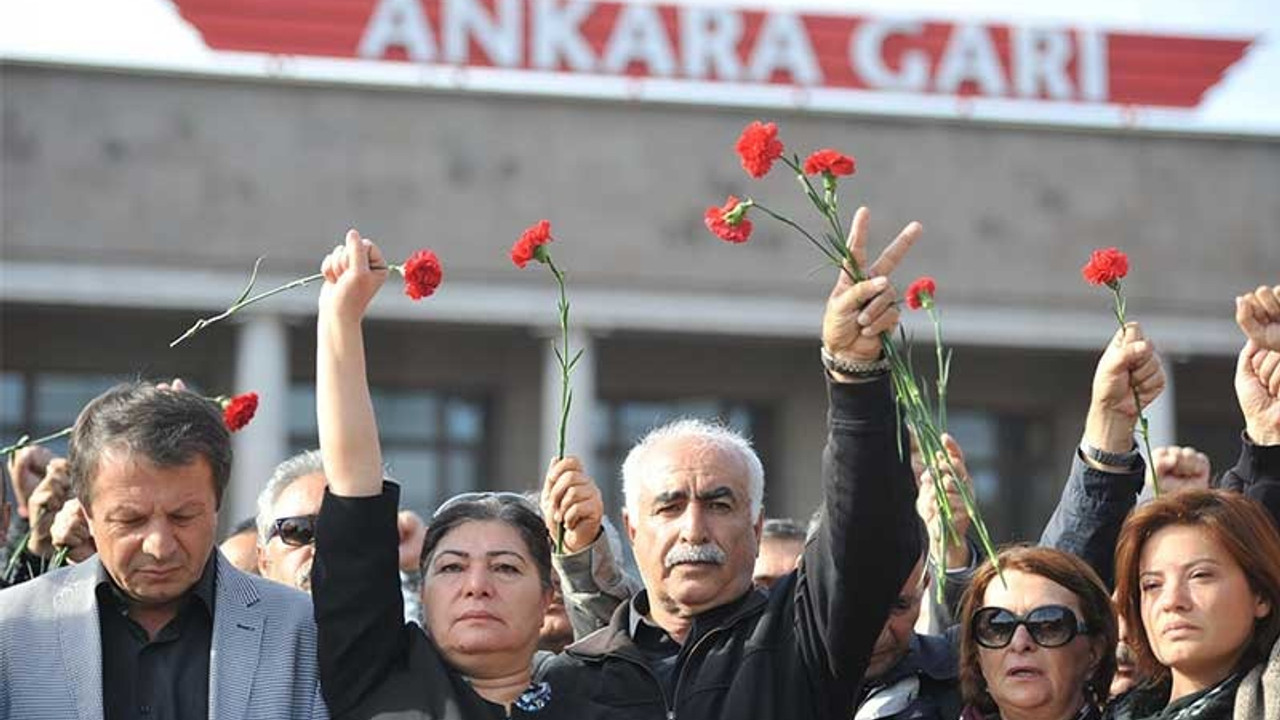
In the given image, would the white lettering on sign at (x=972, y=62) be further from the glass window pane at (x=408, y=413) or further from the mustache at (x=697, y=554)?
the mustache at (x=697, y=554)

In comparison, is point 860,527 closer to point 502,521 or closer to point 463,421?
point 502,521

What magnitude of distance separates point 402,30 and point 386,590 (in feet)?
68.2

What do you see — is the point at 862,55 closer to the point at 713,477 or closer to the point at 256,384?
the point at 256,384

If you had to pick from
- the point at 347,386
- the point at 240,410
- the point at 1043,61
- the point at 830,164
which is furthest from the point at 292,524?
the point at 1043,61

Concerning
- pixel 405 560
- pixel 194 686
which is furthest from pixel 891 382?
pixel 405 560

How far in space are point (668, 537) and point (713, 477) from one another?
173 mm

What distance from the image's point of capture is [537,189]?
79.7ft

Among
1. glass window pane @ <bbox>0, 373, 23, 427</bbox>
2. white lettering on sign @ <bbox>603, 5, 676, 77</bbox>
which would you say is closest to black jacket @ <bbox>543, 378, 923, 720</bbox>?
glass window pane @ <bbox>0, 373, 23, 427</bbox>

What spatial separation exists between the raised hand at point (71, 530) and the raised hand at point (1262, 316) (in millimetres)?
2952

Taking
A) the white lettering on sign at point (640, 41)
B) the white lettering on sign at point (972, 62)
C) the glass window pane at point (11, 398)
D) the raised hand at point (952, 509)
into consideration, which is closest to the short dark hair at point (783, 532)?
the raised hand at point (952, 509)

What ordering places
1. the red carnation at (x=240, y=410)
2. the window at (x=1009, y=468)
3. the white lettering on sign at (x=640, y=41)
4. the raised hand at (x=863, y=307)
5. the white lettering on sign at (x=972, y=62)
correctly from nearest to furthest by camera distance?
1. the raised hand at (x=863, y=307)
2. the red carnation at (x=240, y=410)
3. the white lettering on sign at (x=640, y=41)
4. the window at (x=1009, y=468)
5. the white lettering on sign at (x=972, y=62)

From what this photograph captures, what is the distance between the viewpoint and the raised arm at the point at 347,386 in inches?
172

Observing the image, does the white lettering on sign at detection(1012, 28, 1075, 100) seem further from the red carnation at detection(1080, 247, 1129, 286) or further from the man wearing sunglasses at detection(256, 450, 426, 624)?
the red carnation at detection(1080, 247, 1129, 286)

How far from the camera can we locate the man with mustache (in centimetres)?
435
